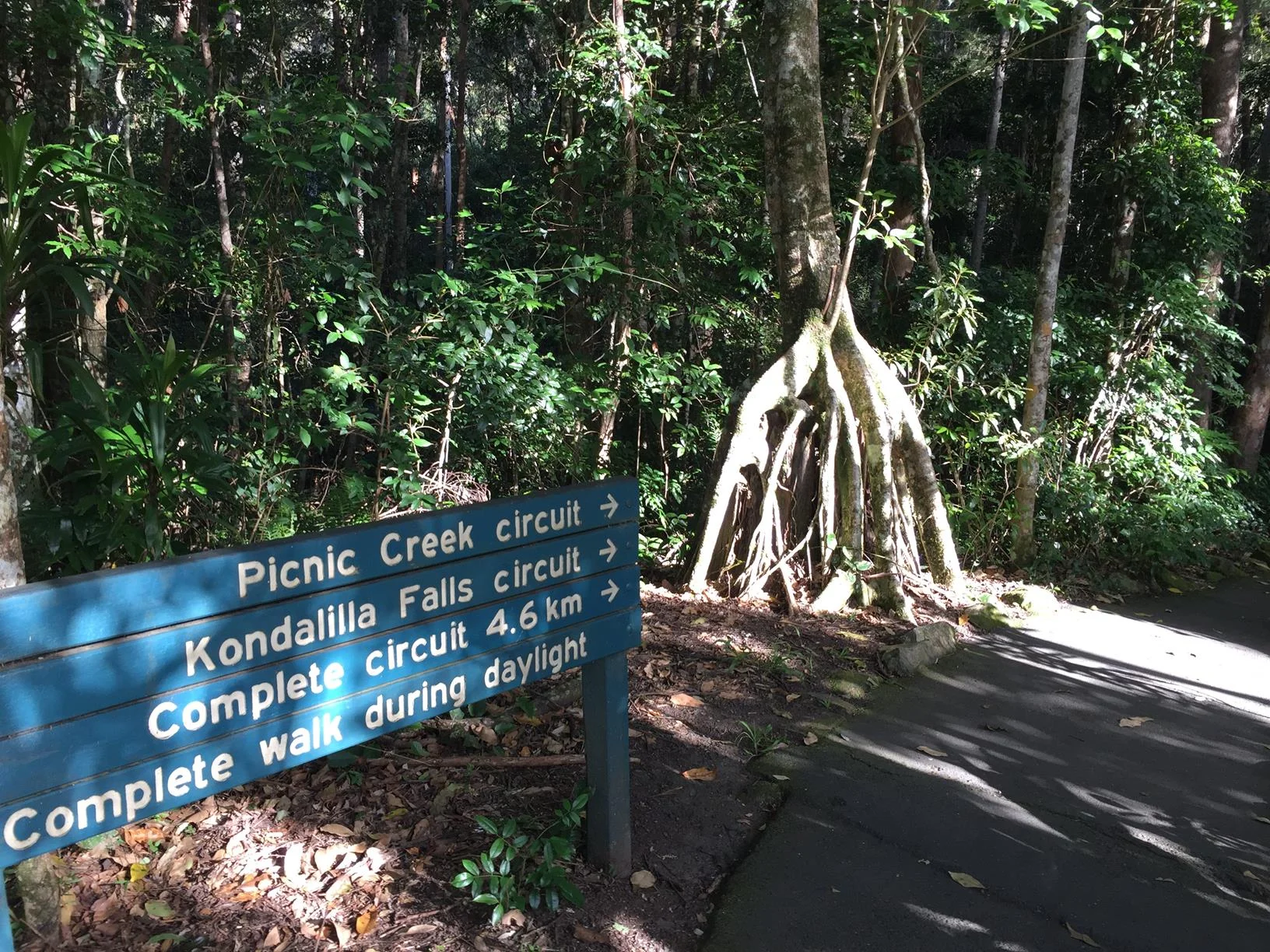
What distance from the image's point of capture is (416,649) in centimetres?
272

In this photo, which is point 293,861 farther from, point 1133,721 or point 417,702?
point 1133,721

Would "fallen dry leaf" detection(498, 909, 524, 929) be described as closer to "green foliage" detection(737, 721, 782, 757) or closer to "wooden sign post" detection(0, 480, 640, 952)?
"wooden sign post" detection(0, 480, 640, 952)

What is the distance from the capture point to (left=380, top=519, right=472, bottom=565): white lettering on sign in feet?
8.53

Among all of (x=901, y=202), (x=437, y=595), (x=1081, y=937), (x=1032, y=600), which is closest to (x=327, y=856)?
(x=437, y=595)

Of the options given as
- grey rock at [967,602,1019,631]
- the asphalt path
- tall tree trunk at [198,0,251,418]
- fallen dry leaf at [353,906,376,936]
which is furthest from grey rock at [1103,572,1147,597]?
fallen dry leaf at [353,906,376,936]

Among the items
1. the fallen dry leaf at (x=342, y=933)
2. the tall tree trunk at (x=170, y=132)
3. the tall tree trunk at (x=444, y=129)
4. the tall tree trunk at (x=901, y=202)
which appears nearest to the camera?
the fallen dry leaf at (x=342, y=933)

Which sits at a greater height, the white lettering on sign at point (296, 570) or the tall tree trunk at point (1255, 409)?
the white lettering on sign at point (296, 570)

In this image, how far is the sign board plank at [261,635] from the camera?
6.59 feet

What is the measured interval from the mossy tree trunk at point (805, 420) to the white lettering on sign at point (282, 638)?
4500mm

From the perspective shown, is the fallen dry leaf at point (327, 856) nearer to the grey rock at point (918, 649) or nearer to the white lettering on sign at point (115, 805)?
the white lettering on sign at point (115, 805)

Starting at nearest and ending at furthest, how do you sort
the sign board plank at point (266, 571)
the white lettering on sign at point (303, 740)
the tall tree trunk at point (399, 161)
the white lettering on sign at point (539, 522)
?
the sign board plank at point (266, 571) < the white lettering on sign at point (303, 740) < the white lettering on sign at point (539, 522) < the tall tree trunk at point (399, 161)

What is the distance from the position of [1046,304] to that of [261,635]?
7.63 meters

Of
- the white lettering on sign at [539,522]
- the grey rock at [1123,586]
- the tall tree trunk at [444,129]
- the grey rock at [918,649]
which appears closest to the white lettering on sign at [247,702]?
the white lettering on sign at [539,522]

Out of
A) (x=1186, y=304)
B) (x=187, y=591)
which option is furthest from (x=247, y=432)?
(x=1186, y=304)
